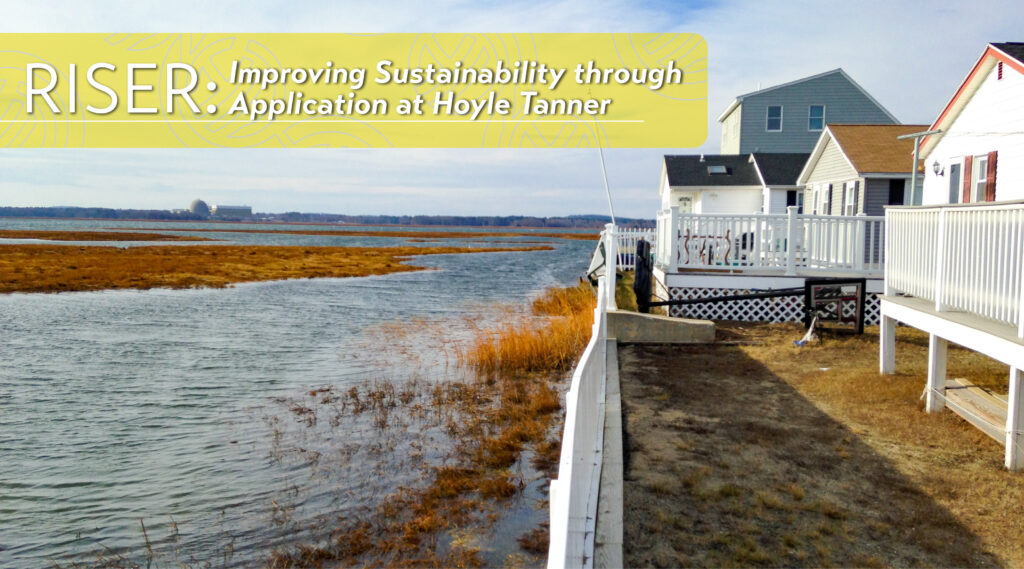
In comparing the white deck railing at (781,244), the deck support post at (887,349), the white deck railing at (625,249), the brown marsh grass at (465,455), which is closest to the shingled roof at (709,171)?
the white deck railing at (625,249)

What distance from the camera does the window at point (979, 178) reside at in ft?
49.9

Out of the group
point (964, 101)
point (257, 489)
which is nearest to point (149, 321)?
point (257, 489)

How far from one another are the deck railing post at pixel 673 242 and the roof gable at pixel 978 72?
6461 mm

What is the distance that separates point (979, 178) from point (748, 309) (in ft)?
18.5

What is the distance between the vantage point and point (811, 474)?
5820 mm

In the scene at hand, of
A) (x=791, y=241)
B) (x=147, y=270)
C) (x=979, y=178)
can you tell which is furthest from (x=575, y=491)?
(x=147, y=270)

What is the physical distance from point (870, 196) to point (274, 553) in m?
20.1

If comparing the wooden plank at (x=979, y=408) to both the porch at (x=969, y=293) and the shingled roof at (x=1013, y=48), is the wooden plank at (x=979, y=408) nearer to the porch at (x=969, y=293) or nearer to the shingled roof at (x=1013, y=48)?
the porch at (x=969, y=293)

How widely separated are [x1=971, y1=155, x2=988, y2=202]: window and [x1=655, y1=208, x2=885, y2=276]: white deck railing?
249 centimetres

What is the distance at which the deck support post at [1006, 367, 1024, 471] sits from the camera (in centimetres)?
568

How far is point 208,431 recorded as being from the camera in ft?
32.4

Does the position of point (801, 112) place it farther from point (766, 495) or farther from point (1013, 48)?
point (766, 495)

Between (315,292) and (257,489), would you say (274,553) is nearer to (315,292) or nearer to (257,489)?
(257,489)

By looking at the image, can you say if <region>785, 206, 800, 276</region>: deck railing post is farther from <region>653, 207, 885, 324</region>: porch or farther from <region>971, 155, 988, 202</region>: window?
<region>971, 155, 988, 202</region>: window
